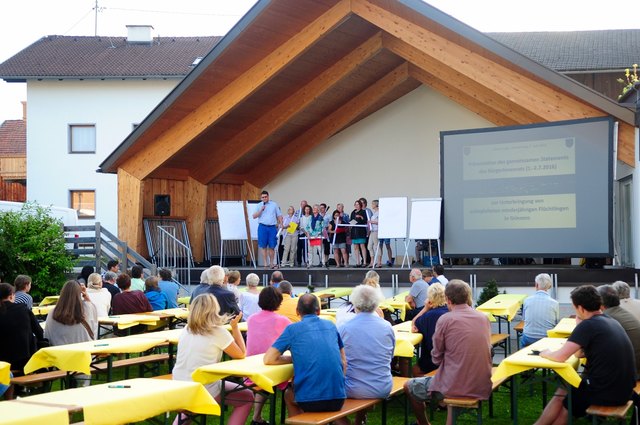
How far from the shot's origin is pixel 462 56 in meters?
14.6

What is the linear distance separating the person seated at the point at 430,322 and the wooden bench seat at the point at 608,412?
80.4 inches

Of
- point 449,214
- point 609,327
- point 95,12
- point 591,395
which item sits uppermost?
point 95,12

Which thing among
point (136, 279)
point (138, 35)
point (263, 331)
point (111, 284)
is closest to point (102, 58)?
point (138, 35)

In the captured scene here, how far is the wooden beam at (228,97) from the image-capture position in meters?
15.2

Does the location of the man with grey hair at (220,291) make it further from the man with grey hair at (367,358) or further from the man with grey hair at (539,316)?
the man with grey hair at (539,316)

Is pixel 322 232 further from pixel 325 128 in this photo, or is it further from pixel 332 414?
pixel 332 414

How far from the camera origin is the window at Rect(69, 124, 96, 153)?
2931cm

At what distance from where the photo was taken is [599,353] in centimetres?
585

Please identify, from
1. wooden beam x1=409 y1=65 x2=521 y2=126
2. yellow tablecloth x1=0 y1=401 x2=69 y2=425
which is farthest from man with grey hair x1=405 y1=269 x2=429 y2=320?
wooden beam x1=409 y1=65 x2=521 y2=126

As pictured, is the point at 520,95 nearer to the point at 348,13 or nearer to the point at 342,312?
the point at 348,13

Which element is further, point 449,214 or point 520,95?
Result: point 449,214

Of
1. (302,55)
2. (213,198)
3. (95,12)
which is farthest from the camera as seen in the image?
(95,12)

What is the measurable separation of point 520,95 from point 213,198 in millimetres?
7912

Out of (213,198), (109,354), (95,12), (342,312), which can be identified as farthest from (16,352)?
(95,12)
